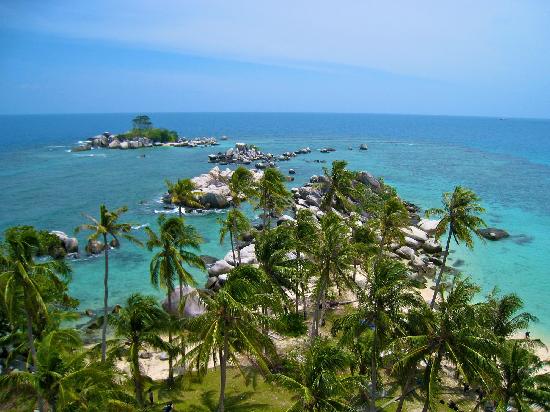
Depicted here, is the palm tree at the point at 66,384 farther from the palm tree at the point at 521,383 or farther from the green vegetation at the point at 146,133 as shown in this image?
the green vegetation at the point at 146,133

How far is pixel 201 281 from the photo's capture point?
5131cm

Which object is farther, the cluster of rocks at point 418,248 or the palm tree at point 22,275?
the cluster of rocks at point 418,248

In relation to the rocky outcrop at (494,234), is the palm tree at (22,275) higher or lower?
higher

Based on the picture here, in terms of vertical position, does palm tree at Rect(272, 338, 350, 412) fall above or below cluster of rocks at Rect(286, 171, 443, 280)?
above

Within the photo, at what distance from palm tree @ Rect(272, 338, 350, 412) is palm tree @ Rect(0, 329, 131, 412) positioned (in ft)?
25.6

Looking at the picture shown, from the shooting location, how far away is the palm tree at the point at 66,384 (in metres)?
17.7

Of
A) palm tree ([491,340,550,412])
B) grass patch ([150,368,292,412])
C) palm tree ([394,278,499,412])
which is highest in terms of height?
palm tree ([394,278,499,412])

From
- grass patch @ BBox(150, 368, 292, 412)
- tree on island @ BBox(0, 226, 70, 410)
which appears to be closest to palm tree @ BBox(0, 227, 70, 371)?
tree on island @ BBox(0, 226, 70, 410)

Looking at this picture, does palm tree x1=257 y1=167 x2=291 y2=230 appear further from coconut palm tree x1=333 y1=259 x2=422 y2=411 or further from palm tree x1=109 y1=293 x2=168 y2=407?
coconut palm tree x1=333 y1=259 x2=422 y2=411

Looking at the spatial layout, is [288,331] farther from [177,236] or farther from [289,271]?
[177,236]

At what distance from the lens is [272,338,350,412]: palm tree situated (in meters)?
20.0

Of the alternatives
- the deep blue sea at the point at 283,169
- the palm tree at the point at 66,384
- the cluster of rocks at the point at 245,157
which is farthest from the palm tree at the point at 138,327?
the cluster of rocks at the point at 245,157

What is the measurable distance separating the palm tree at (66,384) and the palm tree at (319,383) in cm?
780

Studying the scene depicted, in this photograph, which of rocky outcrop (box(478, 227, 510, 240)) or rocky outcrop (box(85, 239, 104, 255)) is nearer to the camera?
rocky outcrop (box(85, 239, 104, 255))
